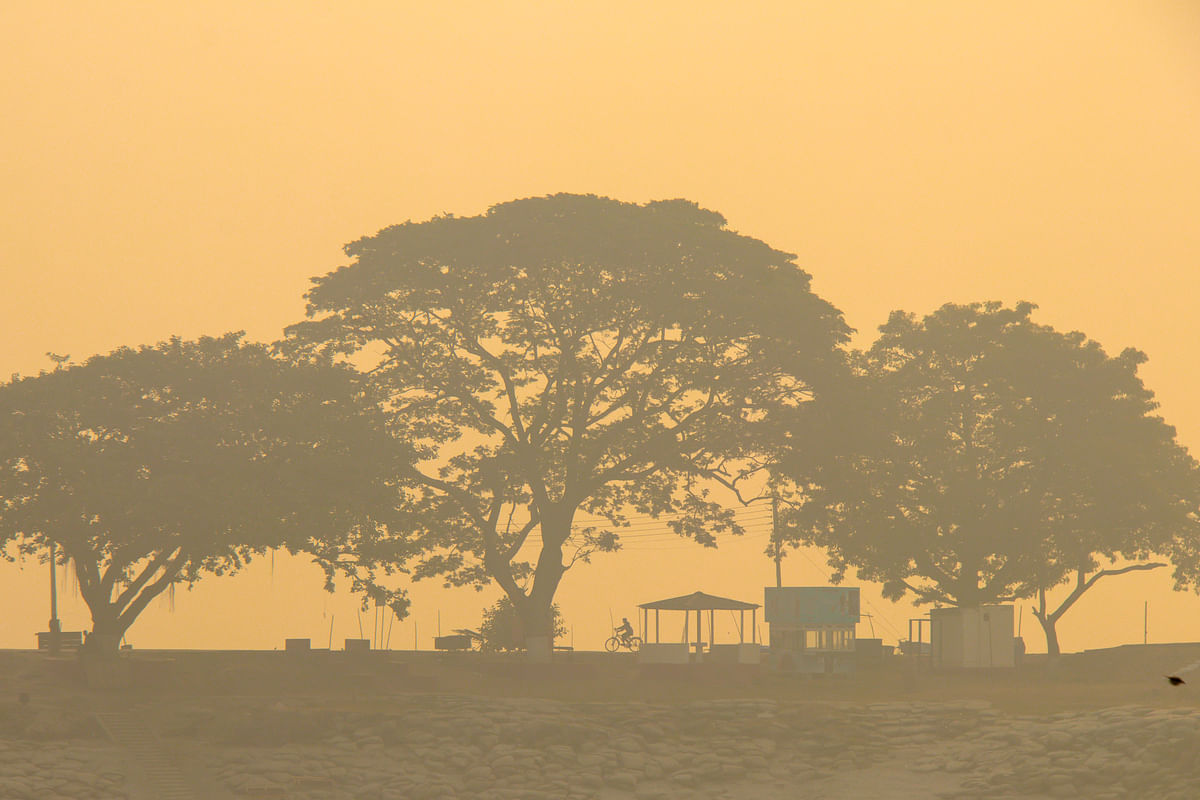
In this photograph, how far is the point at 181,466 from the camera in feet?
163

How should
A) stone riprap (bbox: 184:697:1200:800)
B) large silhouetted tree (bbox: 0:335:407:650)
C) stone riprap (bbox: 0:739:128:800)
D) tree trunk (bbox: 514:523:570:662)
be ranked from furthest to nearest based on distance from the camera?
tree trunk (bbox: 514:523:570:662)
large silhouetted tree (bbox: 0:335:407:650)
stone riprap (bbox: 184:697:1200:800)
stone riprap (bbox: 0:739:128:800)

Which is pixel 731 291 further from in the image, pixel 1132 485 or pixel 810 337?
pixel 1132 485

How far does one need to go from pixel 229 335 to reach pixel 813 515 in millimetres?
21427

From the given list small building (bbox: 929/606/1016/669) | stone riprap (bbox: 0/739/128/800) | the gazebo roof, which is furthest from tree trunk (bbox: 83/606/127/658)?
small building (bbox: 929/606/1016/669)

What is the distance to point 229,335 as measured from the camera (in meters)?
54.1

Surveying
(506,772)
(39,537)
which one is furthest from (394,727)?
(39,537)

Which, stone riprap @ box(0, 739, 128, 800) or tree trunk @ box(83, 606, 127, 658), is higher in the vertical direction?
tree trunk @ box(83, 606, 127, 658)

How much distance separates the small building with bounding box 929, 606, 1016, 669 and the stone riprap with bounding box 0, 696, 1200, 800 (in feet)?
34.8

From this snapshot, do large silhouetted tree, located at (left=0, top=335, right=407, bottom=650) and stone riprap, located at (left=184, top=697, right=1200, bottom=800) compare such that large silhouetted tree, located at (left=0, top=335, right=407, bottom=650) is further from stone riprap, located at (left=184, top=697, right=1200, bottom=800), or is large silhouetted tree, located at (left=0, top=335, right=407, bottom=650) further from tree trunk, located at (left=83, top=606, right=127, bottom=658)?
stone riprap, located at (left=184, top=697, right=1200, bottom=800)

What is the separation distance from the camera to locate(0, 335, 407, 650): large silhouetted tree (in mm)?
48500

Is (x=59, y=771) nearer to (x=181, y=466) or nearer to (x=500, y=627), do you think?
(x=181, y=466)

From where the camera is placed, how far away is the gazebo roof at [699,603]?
5859 cm

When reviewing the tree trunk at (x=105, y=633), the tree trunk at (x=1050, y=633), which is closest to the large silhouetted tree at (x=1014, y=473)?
the tree trunk at (x=1050, y=633)

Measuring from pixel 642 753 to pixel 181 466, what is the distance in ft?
55.3
